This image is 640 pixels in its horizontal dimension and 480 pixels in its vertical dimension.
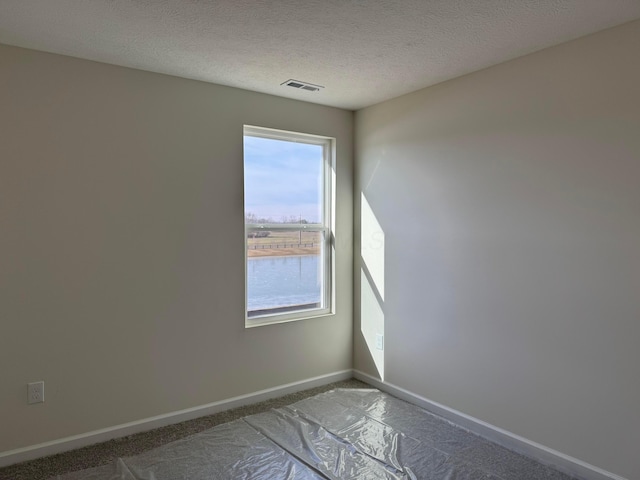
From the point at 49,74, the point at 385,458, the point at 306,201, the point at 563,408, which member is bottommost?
the point at 385,458

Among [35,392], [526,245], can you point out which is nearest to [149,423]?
[35,392]

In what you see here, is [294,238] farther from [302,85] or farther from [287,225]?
[302,85]

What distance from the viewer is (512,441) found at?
2730 millimetres

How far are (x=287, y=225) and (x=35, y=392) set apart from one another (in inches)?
80.3

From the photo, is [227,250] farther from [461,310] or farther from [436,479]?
[436,479]

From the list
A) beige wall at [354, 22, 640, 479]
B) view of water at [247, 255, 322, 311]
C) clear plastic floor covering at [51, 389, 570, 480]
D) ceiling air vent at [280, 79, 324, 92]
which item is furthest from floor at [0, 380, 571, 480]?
ceiling air vent at [280, 79, 324, 92]

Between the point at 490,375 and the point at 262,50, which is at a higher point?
the point at 262,50

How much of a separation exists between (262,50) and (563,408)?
2675 millimetres

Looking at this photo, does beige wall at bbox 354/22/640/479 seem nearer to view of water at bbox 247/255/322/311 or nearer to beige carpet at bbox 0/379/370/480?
view of water at bbox 247/255/322/311

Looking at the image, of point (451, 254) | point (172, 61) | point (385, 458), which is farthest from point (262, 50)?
point (385, 458)

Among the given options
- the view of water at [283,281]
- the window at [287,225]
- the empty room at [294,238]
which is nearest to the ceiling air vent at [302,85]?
the empty room at [294,238]

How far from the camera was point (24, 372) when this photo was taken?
8.44 feet

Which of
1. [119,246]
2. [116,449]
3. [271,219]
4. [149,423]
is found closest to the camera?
[116,449]

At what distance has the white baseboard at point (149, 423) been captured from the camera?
2.57m
